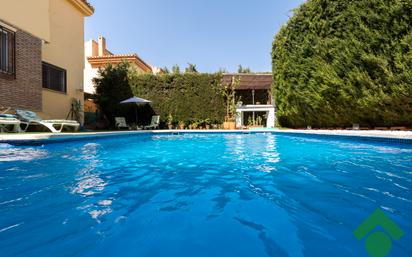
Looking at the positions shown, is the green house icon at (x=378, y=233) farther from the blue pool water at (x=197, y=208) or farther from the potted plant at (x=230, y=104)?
the potted plant at (x=230, y=104)

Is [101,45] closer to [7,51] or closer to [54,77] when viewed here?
[54,77]

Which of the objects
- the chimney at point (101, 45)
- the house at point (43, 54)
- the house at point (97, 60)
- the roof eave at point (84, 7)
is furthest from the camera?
the chimney at point (101, 45)

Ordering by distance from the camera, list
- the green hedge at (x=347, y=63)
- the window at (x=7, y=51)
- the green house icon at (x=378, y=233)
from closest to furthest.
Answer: the green house icon at (x=378, y=233), the green hedge at (x=347, y=63), the window at (x=7, y=51)

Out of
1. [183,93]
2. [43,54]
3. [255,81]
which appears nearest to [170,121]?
[183,93]

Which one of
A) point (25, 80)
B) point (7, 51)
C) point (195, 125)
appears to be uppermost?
point (7, 51)

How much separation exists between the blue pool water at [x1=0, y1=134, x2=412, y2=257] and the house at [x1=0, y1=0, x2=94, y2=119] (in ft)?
21.8

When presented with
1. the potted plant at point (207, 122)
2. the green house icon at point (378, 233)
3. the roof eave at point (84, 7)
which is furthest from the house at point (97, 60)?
the green house icon at point (378, 233)

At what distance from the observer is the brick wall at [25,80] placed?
30.6ft

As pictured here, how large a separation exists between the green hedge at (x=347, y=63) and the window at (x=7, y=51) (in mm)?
11888

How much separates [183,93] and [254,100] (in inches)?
245

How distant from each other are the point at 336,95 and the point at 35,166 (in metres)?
10.6

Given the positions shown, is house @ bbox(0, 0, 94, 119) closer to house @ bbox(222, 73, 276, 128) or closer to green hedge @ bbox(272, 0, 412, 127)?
house @ bbox(222, 73, 276, 128)

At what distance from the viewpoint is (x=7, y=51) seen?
9.52m

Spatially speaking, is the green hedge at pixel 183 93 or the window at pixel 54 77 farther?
the green hedge at pixel 183 93
